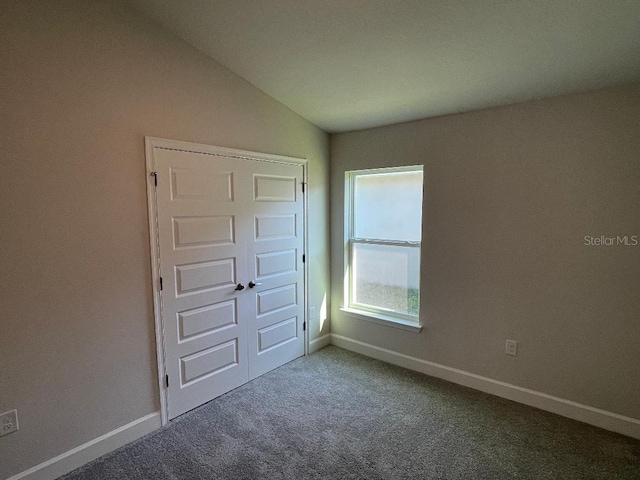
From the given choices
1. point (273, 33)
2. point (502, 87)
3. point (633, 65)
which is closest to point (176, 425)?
point (273, 33)

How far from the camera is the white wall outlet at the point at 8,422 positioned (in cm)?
180

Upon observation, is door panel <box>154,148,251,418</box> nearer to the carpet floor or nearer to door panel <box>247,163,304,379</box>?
door panel <box>247,163,304,379</box>

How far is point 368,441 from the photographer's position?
2.26m

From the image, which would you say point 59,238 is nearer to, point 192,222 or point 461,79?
point 192,222

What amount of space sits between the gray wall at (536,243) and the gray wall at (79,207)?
6.94 feet

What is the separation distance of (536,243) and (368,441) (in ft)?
6.15

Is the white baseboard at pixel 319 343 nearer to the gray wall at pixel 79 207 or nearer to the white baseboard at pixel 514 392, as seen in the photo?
the white baseboard at pixel 514 392

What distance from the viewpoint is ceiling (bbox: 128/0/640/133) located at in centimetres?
176

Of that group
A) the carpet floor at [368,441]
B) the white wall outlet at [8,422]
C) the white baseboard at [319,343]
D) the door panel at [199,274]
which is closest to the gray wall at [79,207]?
the white wall outlet at [8,422]

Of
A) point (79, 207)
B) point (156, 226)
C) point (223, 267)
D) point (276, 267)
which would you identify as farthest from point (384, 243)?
point (79, 207)

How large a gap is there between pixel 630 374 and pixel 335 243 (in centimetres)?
258

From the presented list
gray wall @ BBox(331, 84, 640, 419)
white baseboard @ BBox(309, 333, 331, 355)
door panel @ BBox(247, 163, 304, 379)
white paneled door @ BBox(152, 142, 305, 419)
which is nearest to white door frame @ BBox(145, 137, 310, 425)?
white paneled door @ BBox(152, 142, 305, 419)

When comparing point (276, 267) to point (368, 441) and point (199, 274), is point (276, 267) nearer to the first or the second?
point (199, 274)

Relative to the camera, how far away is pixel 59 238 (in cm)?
194
